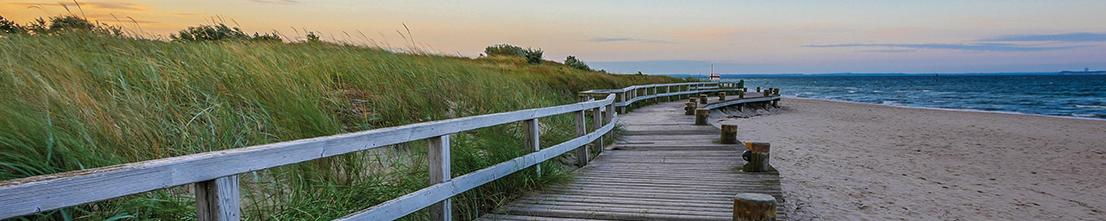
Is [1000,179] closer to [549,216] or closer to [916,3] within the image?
[549,216]

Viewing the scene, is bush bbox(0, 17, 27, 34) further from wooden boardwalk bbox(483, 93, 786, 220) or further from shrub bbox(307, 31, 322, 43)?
wooden boardwalk bbox(483, 93, 786, 220)

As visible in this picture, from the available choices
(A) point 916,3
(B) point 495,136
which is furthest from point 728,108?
(B) point 495,136

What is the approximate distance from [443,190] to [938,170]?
10.4m

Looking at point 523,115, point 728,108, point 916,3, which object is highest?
point 916,3

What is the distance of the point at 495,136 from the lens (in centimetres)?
644

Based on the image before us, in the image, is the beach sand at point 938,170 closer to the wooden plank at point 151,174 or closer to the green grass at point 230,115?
the green grass at point 230,115

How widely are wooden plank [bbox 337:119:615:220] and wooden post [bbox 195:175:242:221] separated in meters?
0.78

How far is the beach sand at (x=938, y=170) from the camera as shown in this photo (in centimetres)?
807

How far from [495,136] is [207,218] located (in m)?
3.88

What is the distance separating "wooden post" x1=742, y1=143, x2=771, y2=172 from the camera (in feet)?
24.2

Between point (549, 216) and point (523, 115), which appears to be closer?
point (549, 216)

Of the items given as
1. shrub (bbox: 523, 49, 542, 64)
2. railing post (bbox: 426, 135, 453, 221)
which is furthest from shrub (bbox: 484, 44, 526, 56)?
railing post (bbox: 426, 135, 453, 221)

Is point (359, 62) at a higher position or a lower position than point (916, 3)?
lower

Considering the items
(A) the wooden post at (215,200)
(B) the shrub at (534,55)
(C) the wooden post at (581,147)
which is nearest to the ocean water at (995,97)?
(B) the shrub at (534,55)
